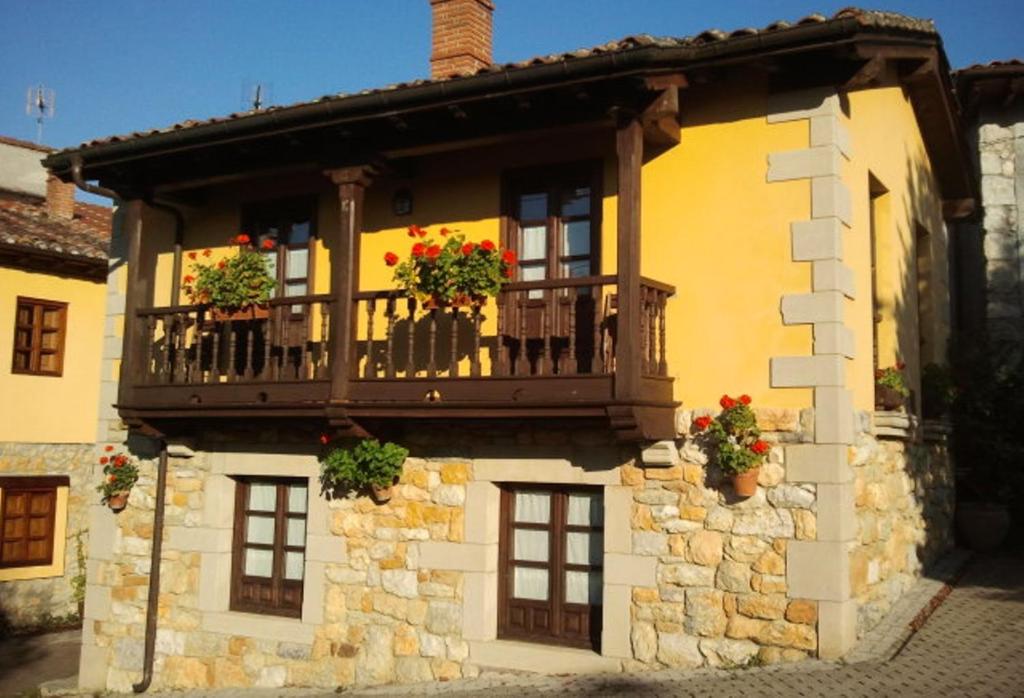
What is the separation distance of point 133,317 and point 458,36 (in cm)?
448

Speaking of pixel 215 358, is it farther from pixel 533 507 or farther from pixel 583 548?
pixel 583 548

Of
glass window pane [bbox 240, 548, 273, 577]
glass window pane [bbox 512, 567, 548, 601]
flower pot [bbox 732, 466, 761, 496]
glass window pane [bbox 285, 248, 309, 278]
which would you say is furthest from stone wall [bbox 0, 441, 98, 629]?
flower pot [bbox 732, 466, 761, 496]

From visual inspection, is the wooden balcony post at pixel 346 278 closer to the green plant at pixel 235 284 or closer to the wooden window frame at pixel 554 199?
the green plant at pixel 235 284

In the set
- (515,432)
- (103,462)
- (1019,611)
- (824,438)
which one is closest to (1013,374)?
(1019,611)

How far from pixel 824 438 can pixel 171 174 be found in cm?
679

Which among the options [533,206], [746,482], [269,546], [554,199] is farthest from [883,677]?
[269,546]

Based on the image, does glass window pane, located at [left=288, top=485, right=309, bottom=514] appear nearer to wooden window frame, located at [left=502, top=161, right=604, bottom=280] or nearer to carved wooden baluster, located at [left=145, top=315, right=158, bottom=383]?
carved wooden baluster, located at [left=145, top=315, right=158, bottom=383]

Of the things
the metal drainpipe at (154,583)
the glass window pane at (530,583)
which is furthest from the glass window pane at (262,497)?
the glass window pane at (530,583)

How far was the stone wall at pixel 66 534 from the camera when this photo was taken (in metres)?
14.7

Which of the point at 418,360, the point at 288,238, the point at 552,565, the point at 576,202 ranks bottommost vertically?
the point at 552,565

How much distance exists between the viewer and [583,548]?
826cm

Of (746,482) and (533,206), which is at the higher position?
(533,206)

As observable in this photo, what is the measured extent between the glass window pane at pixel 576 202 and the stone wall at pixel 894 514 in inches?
116

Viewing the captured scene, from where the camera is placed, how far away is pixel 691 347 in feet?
26.0
